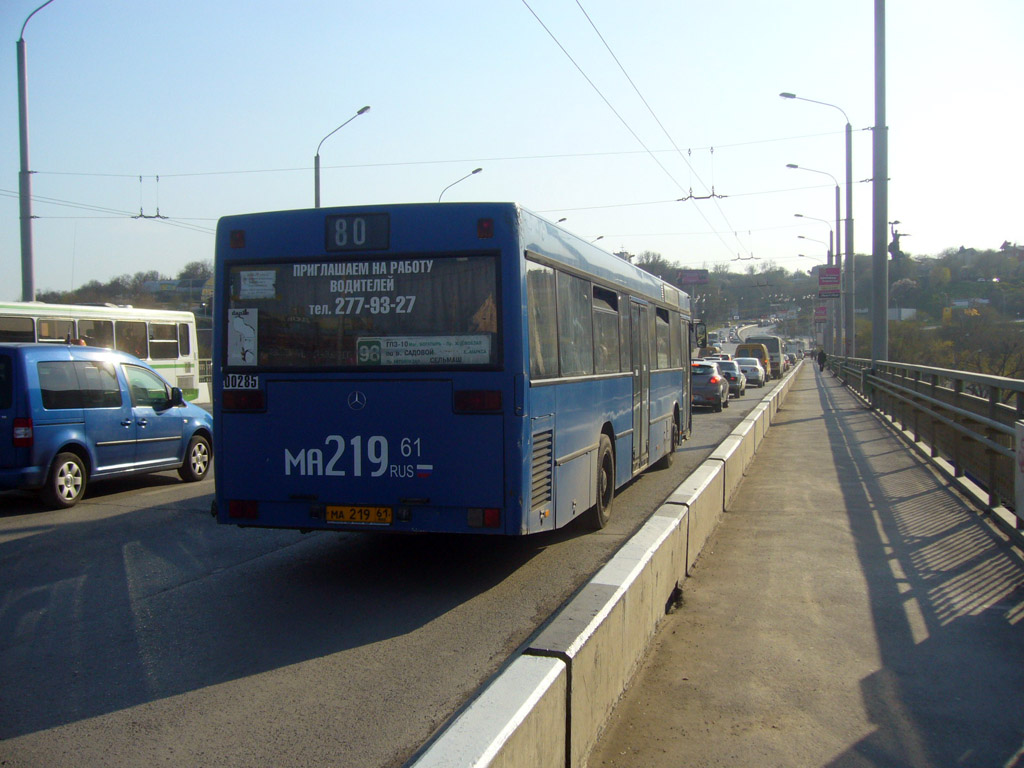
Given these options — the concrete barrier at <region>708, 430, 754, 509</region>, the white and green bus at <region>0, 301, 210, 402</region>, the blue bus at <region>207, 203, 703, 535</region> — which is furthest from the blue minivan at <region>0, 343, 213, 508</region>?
the concrete barrier at <region>708, 430, 754, 509</region>

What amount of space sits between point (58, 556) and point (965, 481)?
31.7 feet

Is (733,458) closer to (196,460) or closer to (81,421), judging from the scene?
(196,460)

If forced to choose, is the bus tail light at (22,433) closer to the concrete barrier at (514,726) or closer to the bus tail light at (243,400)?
the bus tail light at (243,400)

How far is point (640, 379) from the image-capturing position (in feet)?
34.5

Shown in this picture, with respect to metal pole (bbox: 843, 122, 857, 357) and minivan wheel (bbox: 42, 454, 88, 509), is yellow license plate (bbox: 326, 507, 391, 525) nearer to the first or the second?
minivan wheel (bbox: 42, 454, 88, 509)

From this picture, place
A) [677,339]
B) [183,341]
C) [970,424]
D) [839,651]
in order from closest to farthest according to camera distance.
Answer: [839,651], [970,424], [677,339], [183,341]

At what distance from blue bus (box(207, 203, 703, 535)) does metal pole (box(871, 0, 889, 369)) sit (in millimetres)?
18573

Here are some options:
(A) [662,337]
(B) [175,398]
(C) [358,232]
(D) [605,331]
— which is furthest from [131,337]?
(C) [358,232]

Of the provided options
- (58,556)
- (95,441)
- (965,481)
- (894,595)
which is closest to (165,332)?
(95,441)

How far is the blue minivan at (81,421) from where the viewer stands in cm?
955

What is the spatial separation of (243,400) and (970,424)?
Answer: 7941 mm

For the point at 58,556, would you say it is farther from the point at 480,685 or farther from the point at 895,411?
the point at 895,411

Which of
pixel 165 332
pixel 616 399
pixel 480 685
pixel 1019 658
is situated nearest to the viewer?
pixel 480 685

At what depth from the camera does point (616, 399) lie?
9203 millimetres
